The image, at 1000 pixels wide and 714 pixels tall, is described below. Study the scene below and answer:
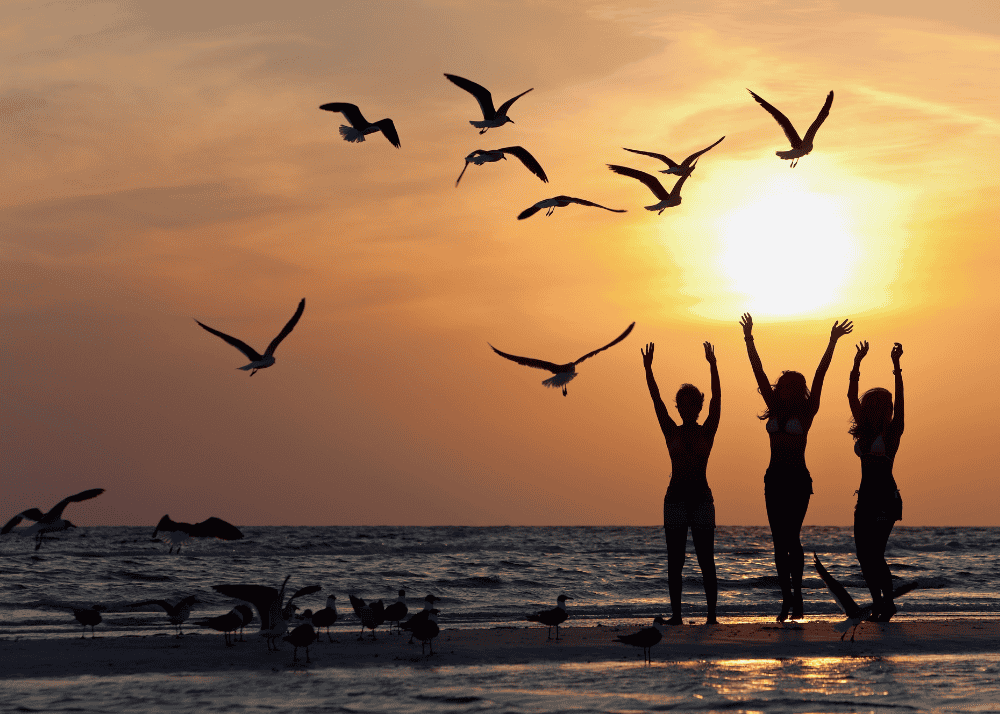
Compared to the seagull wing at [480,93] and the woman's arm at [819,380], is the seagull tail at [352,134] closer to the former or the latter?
the seagull wing at [480,93]

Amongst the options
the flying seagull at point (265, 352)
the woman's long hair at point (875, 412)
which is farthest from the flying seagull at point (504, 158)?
the woman's long hair at point (875, 412)

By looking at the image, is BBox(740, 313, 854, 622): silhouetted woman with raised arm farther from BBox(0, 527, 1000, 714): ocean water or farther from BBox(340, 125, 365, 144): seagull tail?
BBox(340, 125, 365, 144): seagull tail

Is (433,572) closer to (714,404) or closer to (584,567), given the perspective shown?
(584,567)

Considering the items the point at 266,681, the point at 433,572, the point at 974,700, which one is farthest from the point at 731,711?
the point at 433,572

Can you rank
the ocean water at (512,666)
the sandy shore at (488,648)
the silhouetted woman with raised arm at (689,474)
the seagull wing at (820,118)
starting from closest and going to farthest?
the ocean water at (512,666) < the sandy shore at (488,648) < the silhouetted woman with raised arm at (689,474) < the seagull wing at (820,118)

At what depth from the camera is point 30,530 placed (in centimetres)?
1038

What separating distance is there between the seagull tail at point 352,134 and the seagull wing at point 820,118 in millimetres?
5817

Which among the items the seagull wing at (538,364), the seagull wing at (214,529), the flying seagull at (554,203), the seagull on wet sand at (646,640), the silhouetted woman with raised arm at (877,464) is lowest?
the seagull on wet sand at (646,640)

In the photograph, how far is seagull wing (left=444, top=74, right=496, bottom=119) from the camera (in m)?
13.0

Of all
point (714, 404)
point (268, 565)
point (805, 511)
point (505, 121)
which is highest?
point (505, 121)

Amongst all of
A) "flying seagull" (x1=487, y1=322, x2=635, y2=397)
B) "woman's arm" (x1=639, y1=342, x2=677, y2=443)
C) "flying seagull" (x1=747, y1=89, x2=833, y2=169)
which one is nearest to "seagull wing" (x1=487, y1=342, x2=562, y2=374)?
"flying seagull" (x1=487, y1=322, x2=635, y2=397)

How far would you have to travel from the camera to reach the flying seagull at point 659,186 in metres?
13.5

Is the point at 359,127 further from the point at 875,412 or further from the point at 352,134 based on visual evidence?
the point at 875,412

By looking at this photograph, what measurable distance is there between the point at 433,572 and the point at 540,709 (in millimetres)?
15581
